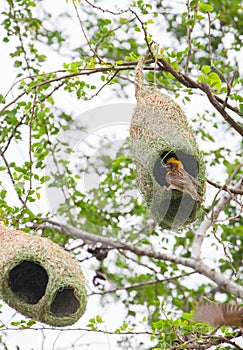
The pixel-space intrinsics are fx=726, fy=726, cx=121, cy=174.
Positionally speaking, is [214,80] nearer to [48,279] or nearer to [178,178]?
[178,178]

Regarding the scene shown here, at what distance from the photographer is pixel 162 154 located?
115 inches

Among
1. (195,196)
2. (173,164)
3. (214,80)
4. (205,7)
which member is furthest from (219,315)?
(205,7)

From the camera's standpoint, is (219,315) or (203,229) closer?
(219,315)

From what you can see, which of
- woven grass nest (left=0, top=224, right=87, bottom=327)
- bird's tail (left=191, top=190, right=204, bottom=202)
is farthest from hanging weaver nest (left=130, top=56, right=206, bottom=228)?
woven grass nest (left=0, top=224, right=87, bottom=327)

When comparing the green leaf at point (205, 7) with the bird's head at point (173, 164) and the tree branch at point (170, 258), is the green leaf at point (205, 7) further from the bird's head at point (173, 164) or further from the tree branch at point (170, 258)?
the tree branch at point (170, 258)

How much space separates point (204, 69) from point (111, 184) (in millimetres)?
1844

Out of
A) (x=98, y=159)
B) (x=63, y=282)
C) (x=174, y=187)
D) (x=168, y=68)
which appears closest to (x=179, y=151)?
(x=174, y=187)

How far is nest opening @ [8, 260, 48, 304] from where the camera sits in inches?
125

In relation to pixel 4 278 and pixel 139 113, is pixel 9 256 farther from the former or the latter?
pixel 139 113

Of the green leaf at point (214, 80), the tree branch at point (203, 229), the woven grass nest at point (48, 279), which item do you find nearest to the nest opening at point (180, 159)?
the green leaf at point (214, 80)

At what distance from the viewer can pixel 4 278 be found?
3.04 m

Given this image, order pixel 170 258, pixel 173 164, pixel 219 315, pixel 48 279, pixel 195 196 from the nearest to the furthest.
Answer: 1. pixel 219 315
2. pixel 195 196
3. pixel 173 164
4. pixel 48 279
5. pixel 170 258

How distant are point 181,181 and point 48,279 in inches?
31.5

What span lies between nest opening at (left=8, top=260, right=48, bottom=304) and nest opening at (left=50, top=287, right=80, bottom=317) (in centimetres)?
9
